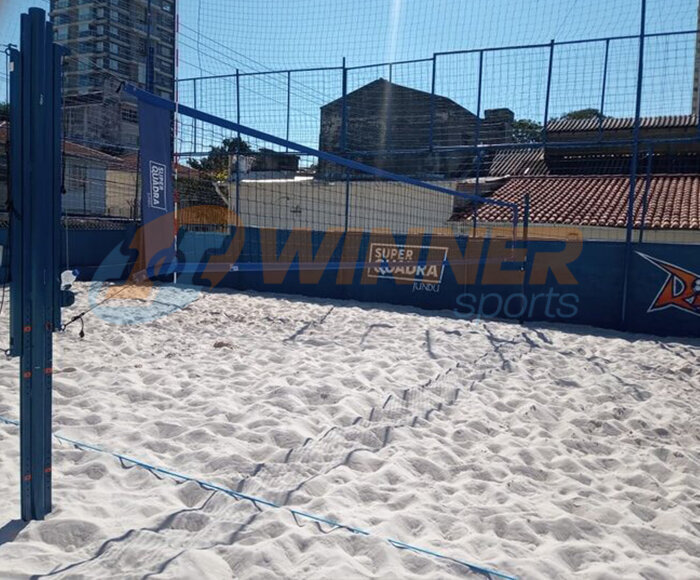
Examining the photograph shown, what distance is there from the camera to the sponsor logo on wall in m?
8.55

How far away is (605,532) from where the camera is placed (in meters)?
2.38

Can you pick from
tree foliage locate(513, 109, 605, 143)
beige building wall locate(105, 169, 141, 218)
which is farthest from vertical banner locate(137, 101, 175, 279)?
beige building wall locate(105, 169, 141, 218)

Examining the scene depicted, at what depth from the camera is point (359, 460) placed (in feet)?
9.73

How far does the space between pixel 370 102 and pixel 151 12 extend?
16.8ft

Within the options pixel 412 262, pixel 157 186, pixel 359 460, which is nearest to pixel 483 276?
pixel 412 262

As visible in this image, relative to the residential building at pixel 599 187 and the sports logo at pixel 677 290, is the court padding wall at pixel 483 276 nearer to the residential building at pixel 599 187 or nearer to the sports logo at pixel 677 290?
the sports logo at pixel 677 290

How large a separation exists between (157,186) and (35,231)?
3.93 feet

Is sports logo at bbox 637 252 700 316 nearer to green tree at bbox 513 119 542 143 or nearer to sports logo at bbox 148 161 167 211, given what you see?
green tree at bbox 513 119 542 143

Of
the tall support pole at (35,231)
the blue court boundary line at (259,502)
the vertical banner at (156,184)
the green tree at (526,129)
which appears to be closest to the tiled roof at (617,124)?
the green tree at (526,129)

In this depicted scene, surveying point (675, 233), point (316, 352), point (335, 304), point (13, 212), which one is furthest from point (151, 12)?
point (675, 233)

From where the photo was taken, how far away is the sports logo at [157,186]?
125 inches

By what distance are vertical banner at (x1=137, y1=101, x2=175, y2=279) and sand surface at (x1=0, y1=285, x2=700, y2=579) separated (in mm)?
940

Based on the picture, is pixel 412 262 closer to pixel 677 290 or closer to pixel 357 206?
pixel 357 206

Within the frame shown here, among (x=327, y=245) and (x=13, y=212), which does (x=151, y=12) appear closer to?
(x=327, y=245)
